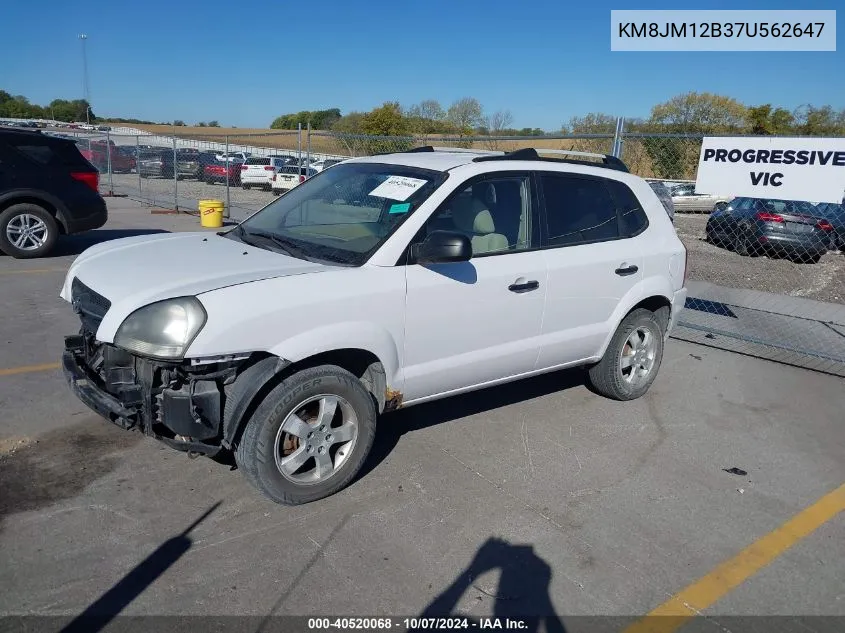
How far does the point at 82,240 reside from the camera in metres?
11.7

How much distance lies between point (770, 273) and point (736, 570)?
35.8ft

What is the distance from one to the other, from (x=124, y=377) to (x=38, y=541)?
33.7 inches

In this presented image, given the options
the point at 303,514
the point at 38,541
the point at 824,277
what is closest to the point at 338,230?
the point at 303,514

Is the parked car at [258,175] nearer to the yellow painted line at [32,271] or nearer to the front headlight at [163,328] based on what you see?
the yellow painted line at [32,271]

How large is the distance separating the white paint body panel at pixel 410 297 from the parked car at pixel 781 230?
34.0 feet

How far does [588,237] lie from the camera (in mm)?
4934

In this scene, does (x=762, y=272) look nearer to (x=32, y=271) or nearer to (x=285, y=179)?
(x=32, y=271)

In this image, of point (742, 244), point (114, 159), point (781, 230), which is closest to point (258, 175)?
point (114, 159)

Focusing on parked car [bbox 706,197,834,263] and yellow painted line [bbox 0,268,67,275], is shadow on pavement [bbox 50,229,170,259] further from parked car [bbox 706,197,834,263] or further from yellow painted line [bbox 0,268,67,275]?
parked car [bbox 706,197,834,263]

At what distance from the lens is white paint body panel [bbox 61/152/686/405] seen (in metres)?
3.37

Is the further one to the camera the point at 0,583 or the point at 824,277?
the point at 824,277

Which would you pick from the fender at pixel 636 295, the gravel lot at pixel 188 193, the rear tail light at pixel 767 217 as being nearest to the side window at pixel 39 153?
the gravel lot at pixel 188 193

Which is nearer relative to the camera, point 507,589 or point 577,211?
point 507,589

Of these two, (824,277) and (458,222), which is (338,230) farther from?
(824,277)
